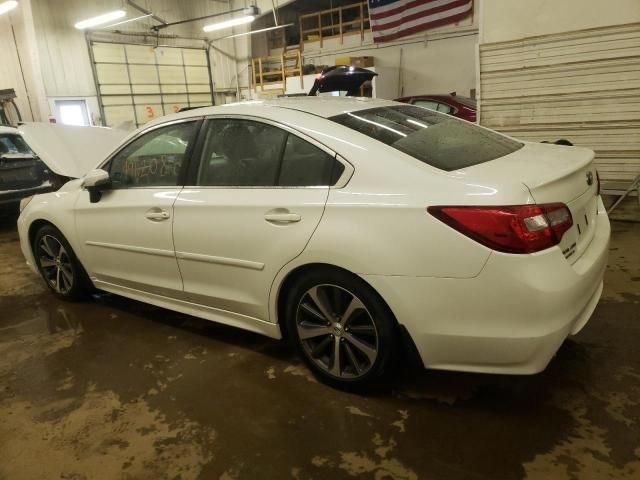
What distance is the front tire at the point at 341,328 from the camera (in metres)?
2.04

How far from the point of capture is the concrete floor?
1.85m

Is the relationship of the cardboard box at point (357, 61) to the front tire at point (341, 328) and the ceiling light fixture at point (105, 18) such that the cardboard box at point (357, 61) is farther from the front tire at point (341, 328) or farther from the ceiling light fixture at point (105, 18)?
the front tire at point (341, 328)

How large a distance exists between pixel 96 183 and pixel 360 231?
184cm

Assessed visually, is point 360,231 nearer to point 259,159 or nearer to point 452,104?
point 259,159

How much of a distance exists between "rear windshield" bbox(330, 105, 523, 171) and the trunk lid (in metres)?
0.11

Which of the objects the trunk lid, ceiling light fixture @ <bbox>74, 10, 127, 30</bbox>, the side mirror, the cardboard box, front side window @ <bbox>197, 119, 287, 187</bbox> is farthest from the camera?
the cardboard box

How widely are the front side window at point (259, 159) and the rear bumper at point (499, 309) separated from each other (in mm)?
566

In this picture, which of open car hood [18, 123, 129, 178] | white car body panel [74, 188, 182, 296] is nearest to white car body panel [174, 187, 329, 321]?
white car body panel [74, 188, 182, 296]

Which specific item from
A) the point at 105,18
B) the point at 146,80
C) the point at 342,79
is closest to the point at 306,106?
the point at 342,79

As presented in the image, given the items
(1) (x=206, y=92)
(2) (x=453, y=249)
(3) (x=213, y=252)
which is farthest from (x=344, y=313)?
(1) (x=206, y=92)

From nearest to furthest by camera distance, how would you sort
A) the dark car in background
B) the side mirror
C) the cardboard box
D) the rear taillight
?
the rear taillight, the side mirror, the dark car in background, the cardboard box

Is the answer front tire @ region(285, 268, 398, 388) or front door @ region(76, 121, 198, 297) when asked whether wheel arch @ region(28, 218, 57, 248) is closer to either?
front door @ region(76, 121, 198, 297)

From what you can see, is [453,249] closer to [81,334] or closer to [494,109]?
[81,334]

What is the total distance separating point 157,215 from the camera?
2.69 m
